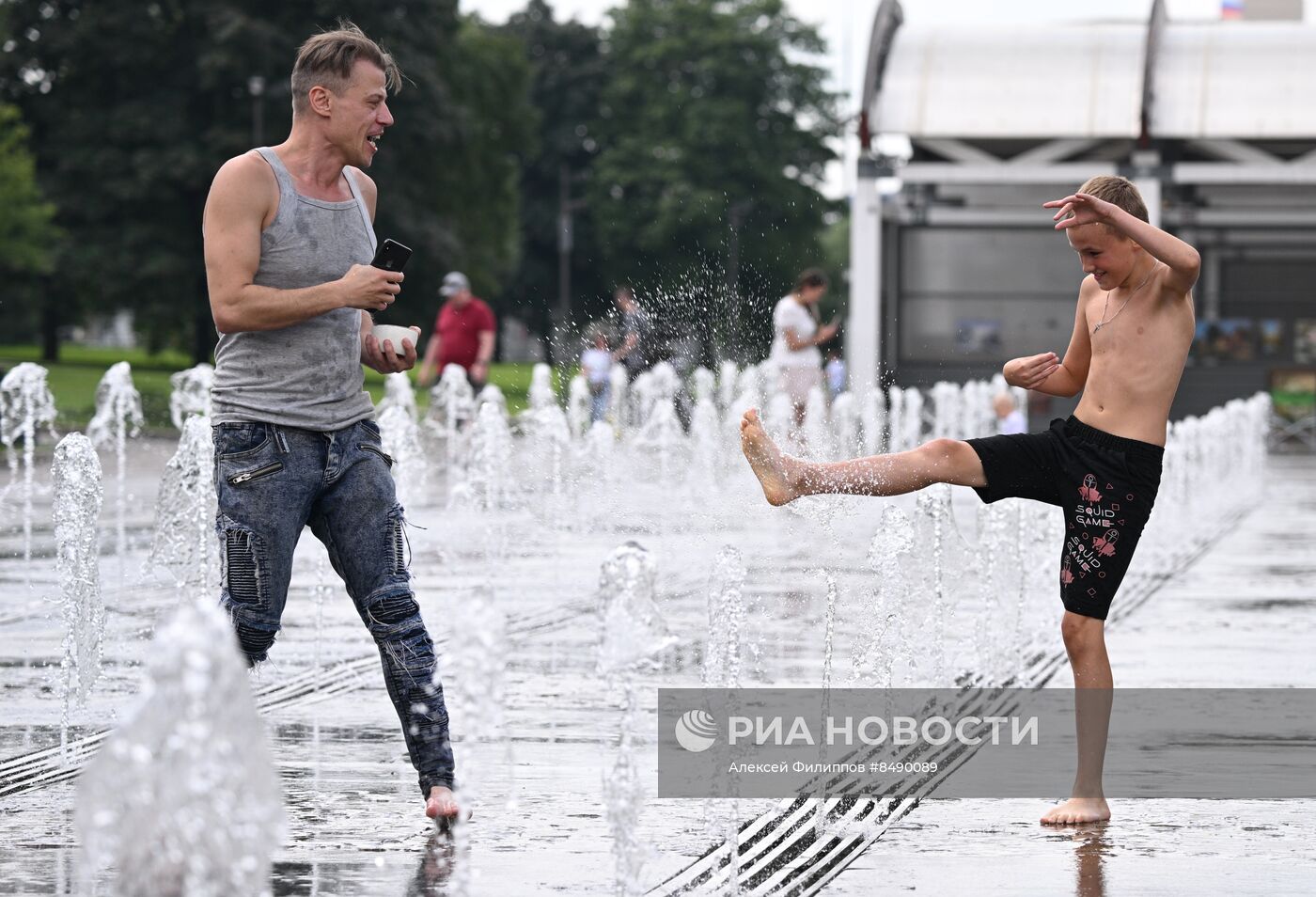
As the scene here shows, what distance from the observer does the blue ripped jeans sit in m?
5.09

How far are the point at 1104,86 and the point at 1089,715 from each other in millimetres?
28770

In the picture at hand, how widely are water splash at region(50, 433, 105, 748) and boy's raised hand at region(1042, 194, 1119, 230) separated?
135 inches

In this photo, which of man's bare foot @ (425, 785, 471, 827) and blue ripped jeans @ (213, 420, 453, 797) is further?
man's bare foot @ (425, 785, 471, 827)

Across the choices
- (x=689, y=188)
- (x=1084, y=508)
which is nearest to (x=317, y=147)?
(x=1084, y=508)

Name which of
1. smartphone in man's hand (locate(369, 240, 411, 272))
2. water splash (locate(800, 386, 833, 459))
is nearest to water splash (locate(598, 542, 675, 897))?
smartphone in man's hand (locate(369, 240, 411, 272))

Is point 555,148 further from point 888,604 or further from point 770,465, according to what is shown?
point 770,465

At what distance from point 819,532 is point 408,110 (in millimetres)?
35700

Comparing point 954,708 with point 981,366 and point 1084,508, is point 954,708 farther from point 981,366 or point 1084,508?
point 981,366

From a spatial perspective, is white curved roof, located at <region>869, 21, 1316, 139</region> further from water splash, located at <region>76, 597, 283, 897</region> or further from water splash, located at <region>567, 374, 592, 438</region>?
water splash, located at <region>76, 597, 283, 897</region>

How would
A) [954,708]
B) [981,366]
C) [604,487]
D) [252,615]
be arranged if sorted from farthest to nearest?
1. [981,366]
2. [604,487]
3. [954,708]
4. [252,615]

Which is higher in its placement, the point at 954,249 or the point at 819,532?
the point at 954,249

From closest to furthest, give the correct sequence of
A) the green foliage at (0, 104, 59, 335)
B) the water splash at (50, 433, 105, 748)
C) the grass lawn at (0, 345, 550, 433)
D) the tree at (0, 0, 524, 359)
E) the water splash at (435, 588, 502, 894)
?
the water splash at (435, 588, 502, 894) < the water splash at (50, 433, 105, 748) < the grass lawn at (0, 345, 550, 433) < the tree at (0, 0, 524, 359) < the green foliage at (0, 104, 59, 335)

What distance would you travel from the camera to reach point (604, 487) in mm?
19969

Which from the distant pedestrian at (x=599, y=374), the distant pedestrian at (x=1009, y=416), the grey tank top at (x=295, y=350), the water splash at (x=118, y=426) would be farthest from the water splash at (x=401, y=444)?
the distant pedestrian at (x=599, y=374)
